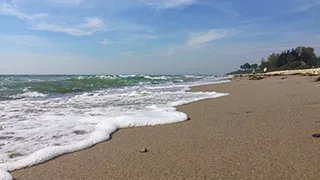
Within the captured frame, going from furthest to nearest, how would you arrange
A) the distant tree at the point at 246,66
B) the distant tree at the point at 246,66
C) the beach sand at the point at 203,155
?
the distant tree at the point at 246,66
the distant tree at the point at 246,66
the beach sand at the point at 203,155

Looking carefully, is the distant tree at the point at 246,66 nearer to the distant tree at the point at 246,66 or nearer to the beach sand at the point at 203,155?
the distant tree at the point at 246,66

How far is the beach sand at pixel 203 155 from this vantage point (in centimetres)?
229

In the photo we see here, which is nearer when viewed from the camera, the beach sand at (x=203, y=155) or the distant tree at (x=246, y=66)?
the beach sand at (x=203, y=155)

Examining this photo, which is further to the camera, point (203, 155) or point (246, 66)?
point (246, 66)

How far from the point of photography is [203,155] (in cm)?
270

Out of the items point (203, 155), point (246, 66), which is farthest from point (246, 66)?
point (203, 155)

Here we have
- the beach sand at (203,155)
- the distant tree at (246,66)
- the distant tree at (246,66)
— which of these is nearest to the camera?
the beach sand at (203,155)

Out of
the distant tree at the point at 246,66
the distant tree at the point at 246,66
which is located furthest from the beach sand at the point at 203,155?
the distant tree at the point at 246,66

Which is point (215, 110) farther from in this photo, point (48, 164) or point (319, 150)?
point (48, 164)

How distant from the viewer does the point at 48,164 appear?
2.69 meters

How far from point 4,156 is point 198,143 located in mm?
1866

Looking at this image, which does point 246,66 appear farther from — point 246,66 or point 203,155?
point 203,155

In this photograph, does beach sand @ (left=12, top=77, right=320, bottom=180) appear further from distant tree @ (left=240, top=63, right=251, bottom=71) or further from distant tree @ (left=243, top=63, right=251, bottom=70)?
distant tree @ (left=240, top=63, right=251, bottom=71)

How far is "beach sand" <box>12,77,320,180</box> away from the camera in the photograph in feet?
7.50
